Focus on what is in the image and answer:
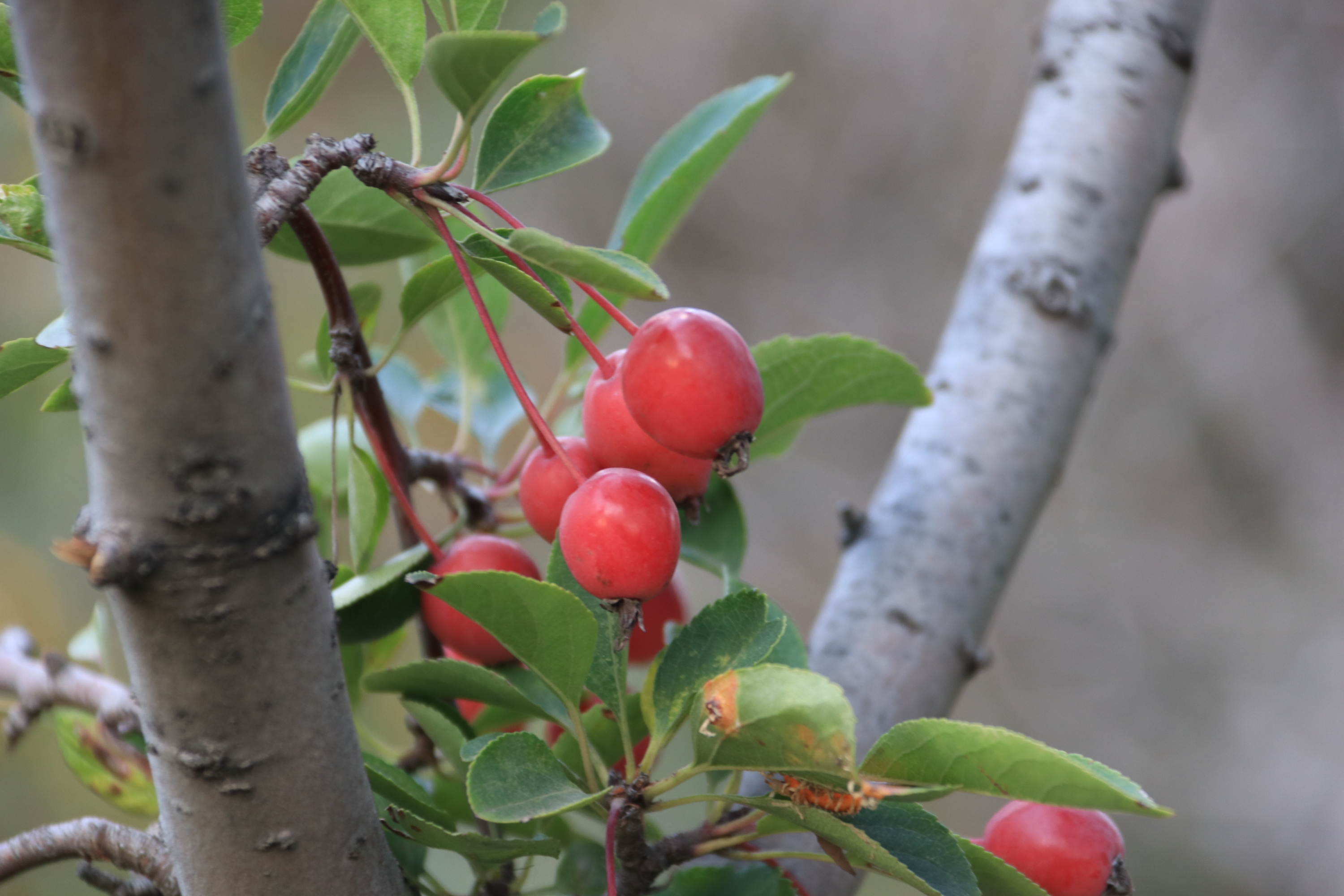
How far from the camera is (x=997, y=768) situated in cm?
35

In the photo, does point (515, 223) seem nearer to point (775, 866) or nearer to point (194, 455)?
point (194, 455)

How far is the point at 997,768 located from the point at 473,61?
0.32 m

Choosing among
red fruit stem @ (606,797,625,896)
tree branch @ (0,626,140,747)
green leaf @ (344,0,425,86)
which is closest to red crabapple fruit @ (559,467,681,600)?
red fruit stem @ (606,797,625,896)

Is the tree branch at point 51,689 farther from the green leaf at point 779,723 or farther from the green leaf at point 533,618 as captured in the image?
the green leaf at point 779,723

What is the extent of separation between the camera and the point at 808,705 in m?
0.33

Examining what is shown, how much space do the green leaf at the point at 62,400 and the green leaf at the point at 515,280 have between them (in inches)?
8.5


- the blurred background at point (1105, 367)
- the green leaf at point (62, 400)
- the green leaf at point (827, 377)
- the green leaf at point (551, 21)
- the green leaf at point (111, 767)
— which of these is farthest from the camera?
the blurred background at point (1105, 367)

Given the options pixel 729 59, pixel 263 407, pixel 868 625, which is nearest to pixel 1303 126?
pixel 729 59

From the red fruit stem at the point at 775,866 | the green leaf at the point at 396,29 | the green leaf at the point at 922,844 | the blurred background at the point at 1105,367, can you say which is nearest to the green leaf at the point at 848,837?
the green leaf at the point at 922,844

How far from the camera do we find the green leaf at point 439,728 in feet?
1.57

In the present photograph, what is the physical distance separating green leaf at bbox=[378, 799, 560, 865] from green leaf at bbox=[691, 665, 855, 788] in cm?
10

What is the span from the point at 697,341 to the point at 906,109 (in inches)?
104

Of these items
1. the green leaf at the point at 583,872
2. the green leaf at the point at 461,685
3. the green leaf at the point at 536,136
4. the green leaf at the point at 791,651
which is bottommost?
the green leaf at the point at 583,872

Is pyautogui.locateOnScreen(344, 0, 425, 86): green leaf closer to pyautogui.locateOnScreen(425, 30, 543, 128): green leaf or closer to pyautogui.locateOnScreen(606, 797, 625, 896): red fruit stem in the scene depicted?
pyautogui.locateOnScreen(425, 30, 543, 128): green leaf
